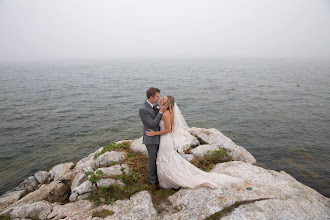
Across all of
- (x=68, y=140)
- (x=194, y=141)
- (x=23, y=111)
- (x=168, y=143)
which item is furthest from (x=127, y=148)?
(x=23, y=111)

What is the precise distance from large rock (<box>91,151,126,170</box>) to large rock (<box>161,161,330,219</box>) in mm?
4039

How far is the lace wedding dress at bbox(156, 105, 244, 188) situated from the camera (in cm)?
685

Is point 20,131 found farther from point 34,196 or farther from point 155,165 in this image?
point 155,165

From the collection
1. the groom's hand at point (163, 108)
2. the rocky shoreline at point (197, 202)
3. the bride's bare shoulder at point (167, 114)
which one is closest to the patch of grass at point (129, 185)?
the rocky shoreline at point (197, 202)

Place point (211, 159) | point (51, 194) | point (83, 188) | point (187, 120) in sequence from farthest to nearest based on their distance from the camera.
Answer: point (187, 120) < point (211, 159) < point (51, 194) < point (83, 188)

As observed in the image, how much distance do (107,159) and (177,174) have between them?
4.21 m

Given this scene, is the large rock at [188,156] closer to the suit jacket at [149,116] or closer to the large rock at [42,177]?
the suit jacket at [149,116]

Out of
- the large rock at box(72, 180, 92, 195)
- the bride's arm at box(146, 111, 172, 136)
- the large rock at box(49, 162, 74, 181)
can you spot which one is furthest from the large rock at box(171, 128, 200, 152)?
the large rock at box(49, 162, 74, 181)

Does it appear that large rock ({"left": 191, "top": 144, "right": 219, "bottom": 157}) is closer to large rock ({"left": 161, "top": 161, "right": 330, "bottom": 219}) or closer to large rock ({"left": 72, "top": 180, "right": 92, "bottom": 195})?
large rock ({"left": 161, "top": 161, "right": 330, "bottom": 219})

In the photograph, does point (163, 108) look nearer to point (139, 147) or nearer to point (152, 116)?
point (152, 116)

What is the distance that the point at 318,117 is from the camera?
23.0 metres

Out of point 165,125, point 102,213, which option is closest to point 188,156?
point 165,125

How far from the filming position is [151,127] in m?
6.65

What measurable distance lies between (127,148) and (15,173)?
9.05 m
